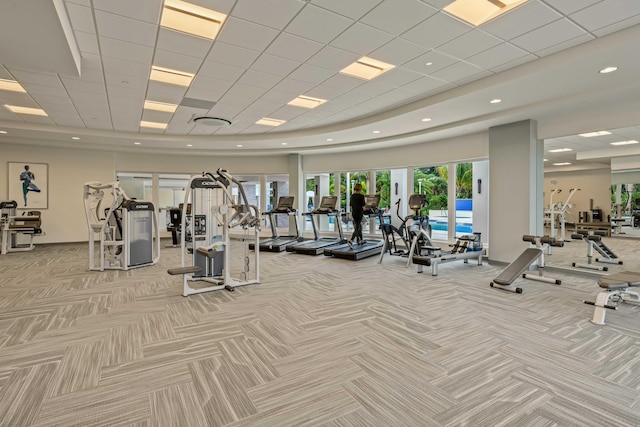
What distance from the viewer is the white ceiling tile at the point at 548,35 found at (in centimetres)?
354

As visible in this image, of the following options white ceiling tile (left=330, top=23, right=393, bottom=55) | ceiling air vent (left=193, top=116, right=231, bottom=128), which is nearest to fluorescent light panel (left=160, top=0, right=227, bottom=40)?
white ceiling tile (left=330, top=23, right=393, bottom=55)

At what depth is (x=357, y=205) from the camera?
27.2ft

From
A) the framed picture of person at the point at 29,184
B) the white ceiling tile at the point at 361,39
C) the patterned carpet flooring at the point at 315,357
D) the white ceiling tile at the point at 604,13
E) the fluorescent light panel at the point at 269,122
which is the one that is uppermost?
the fluorescent light panel at the point at 269,122

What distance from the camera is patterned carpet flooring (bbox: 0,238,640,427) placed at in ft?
6.77

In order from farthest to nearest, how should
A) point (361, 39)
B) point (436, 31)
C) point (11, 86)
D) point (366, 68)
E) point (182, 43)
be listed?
point (11, 86)
point (366, 68)
point (182, 43)
point (361, 39)
point (436, 31)

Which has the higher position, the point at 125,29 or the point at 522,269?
the point at 125,29

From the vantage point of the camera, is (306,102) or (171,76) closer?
(171,76)

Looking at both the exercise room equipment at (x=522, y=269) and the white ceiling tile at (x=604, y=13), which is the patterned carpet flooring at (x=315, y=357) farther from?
the white ceiling tile at (x=604, y=13)

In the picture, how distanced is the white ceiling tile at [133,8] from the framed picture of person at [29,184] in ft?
29.9

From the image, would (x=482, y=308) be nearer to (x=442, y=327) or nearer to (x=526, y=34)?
(x=442, y=327)

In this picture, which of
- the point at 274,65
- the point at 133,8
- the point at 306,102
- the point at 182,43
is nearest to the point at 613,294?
the point at 274,65

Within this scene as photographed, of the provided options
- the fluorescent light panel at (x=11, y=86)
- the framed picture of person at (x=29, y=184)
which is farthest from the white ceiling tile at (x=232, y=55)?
the framed picture of person at (x=29, y=184)

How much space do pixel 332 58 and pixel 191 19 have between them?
1.83 m

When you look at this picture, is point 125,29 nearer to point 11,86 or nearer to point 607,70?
point 11,86
